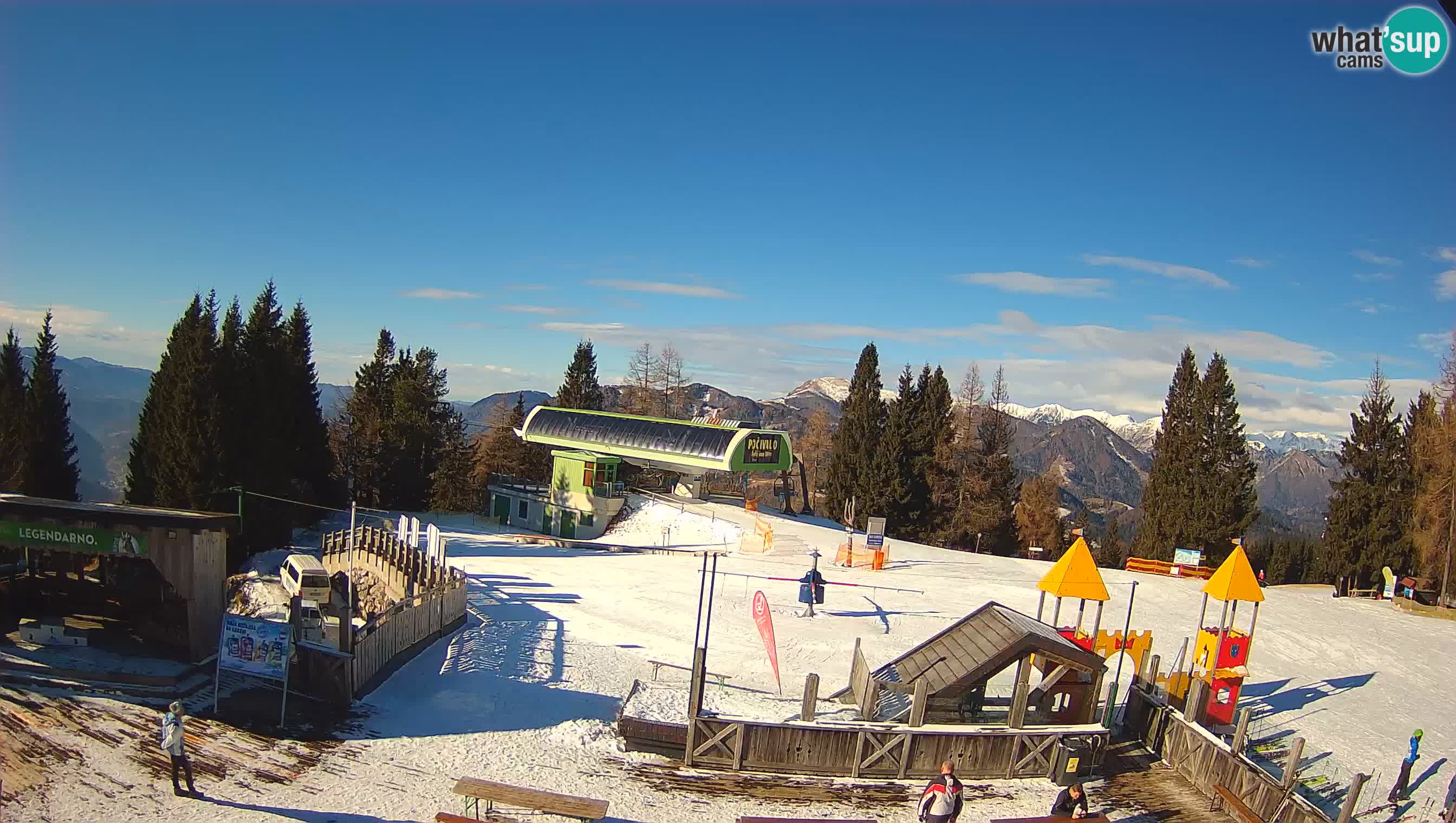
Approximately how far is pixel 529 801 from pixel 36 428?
106 ft

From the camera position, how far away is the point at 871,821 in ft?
37.1

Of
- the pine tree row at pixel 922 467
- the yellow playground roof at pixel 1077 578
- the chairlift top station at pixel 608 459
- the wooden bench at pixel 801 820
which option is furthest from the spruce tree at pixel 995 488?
the wooden bench at pixel 801 820

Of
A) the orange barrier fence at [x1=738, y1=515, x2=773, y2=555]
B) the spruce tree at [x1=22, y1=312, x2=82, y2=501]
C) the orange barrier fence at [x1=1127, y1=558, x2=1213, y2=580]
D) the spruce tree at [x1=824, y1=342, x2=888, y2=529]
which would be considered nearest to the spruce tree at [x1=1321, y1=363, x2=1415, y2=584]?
the orange barrier fence at [x1=1127, y1=558, x2=1213, y2=580]

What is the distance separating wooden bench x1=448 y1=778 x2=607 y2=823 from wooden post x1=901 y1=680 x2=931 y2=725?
530 centimetres

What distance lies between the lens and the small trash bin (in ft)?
43.5

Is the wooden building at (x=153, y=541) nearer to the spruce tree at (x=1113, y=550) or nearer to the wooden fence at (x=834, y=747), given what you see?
the wooden fence at (x=834, y=747)

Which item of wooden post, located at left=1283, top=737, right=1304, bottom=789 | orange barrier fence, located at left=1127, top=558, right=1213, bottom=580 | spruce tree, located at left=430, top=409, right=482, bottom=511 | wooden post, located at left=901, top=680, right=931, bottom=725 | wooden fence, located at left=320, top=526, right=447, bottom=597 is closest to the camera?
wooden post, located at left=1283, top=737, right=1304, bottom=789

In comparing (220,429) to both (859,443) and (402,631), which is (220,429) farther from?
(859,443)

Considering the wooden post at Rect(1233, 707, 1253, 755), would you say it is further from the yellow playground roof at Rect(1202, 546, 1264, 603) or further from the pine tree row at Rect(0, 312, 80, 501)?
the pine tree row at Rect(0, 312, 80, 501)

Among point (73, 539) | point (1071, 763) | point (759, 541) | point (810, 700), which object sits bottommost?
point (1071, 763)

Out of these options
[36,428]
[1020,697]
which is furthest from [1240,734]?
[36,428]

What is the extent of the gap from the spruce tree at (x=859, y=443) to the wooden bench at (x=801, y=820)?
37.2 m

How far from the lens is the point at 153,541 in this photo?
50.1 ft

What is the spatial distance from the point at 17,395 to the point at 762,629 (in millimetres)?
34926
